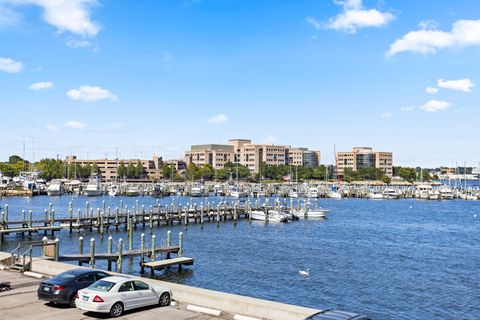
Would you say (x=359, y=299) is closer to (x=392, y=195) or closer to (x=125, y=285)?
(x=125, y=285)

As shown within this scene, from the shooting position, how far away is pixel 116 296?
21203mm

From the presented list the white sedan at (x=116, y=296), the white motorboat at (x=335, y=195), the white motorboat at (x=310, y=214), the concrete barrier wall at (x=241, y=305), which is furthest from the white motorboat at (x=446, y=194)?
the white sedan at (x=116, y=296)

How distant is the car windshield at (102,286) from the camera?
2131 centimetres

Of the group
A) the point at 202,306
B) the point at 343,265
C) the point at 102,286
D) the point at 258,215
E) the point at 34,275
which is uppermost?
the point at 102,286

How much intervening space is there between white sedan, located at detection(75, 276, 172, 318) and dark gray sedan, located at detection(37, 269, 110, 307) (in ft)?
3.31

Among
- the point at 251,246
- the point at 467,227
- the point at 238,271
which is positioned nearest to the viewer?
the point at 238,271

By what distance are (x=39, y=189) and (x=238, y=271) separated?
163658mm

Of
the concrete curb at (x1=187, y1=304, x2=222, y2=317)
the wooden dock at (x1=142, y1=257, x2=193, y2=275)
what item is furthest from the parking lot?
the wooden dock at (x1=142, y1=257, x2=193, y2=275)

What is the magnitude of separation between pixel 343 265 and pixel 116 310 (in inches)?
1331

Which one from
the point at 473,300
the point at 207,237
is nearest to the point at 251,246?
the point at 207,237

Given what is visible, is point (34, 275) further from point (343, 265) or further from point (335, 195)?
point (335, 195)

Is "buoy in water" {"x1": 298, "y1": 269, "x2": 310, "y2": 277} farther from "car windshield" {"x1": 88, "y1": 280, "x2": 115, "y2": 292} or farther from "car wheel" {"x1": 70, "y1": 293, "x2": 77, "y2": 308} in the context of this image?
"car windshield" {"x1": 88, "y1": 280, "x2": 115, "y2": 292}

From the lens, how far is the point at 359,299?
3766 cm

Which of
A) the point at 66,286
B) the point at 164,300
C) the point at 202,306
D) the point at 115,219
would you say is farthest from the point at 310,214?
the point at 66,286
